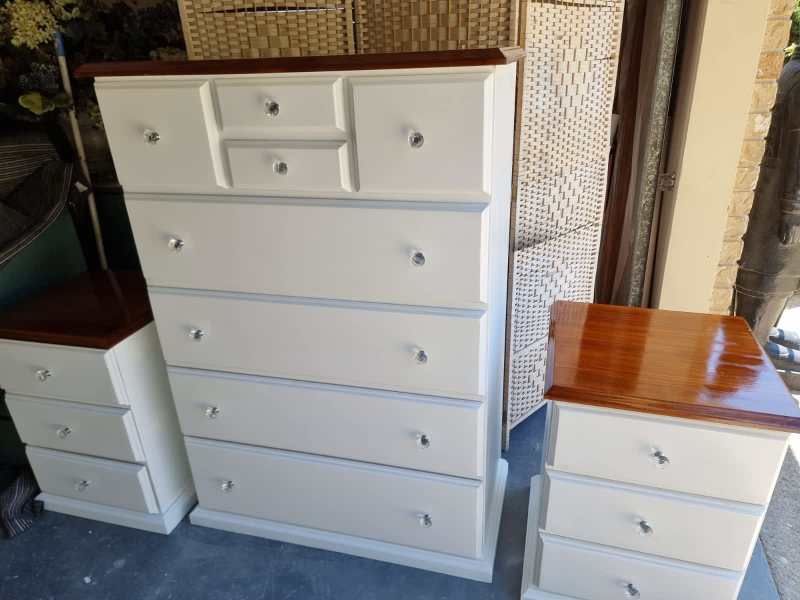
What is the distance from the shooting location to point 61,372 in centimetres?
147

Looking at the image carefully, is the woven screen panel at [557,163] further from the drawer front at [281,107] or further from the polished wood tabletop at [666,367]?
the drawer front at [281,107]

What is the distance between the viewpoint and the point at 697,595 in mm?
1195

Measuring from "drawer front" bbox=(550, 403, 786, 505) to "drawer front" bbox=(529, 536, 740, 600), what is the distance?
7.9 inches

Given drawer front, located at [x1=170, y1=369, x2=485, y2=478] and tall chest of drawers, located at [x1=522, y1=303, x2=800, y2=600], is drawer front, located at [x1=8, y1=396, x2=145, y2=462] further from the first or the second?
tall chest of drawers, located at [x1=522, y1=303, x2=800, y2=600]

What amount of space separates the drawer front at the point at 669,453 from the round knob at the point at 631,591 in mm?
281

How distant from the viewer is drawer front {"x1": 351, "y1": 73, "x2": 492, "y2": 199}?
980 millimetres

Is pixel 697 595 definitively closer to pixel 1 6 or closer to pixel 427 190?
pixel 427 190

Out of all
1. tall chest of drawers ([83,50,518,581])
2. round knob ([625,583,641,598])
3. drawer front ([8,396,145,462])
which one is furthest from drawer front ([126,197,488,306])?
round knob ([625,583,641,598])

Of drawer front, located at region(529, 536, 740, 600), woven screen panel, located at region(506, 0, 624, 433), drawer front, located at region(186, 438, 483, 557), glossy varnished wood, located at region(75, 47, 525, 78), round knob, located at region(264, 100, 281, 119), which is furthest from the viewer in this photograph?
woven screen panel, located at region(506, 0, 624, 433)

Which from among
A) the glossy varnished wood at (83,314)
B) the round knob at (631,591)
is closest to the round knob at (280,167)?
the glossy varnished wood at (83,314)

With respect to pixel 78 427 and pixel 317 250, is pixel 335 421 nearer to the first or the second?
pixel 317 250

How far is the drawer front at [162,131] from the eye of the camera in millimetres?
1120

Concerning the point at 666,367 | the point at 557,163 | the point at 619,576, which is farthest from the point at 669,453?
the point at 557,163

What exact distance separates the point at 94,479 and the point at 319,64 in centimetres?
133
